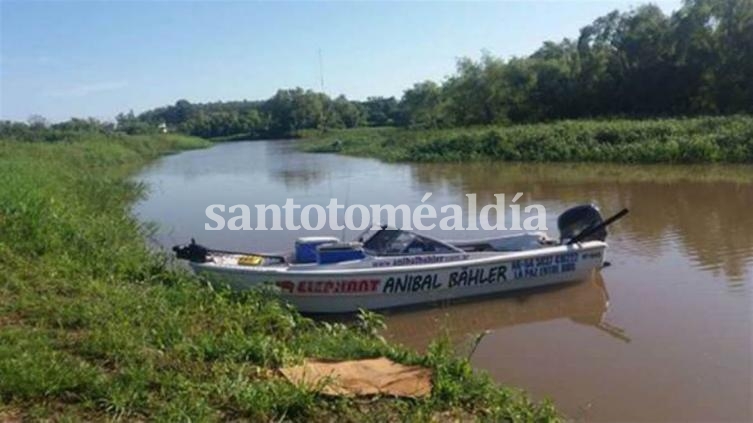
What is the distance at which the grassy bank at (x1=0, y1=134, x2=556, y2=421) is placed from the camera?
4.21m

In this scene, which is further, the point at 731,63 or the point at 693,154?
the point at 731,63

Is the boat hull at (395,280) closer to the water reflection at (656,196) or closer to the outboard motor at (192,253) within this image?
the outboard motor at (192,253)

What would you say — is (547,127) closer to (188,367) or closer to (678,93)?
(678,93)

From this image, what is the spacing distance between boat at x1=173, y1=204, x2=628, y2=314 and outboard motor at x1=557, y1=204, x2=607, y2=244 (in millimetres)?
378

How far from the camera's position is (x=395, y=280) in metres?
8.39

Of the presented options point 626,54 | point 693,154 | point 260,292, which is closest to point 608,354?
point 260,292

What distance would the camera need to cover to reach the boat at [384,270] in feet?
26.8

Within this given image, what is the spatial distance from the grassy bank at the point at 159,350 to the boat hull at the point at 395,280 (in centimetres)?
43

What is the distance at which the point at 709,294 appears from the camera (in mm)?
8672

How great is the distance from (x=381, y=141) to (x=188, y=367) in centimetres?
4476

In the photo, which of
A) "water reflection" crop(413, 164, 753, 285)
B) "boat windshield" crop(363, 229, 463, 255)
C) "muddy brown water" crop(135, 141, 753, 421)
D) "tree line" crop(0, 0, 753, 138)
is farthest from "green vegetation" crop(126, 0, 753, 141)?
"boat windshield" crop(363, 229, 463, 255)

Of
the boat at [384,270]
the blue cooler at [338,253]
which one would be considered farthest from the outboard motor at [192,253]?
the blue cooler at [338,253]

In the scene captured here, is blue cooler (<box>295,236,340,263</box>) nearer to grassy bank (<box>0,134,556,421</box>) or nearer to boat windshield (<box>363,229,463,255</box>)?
boat windshield (<box>363,229,463,255</box>)

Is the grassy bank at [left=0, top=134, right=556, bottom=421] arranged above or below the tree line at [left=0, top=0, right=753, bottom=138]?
below
